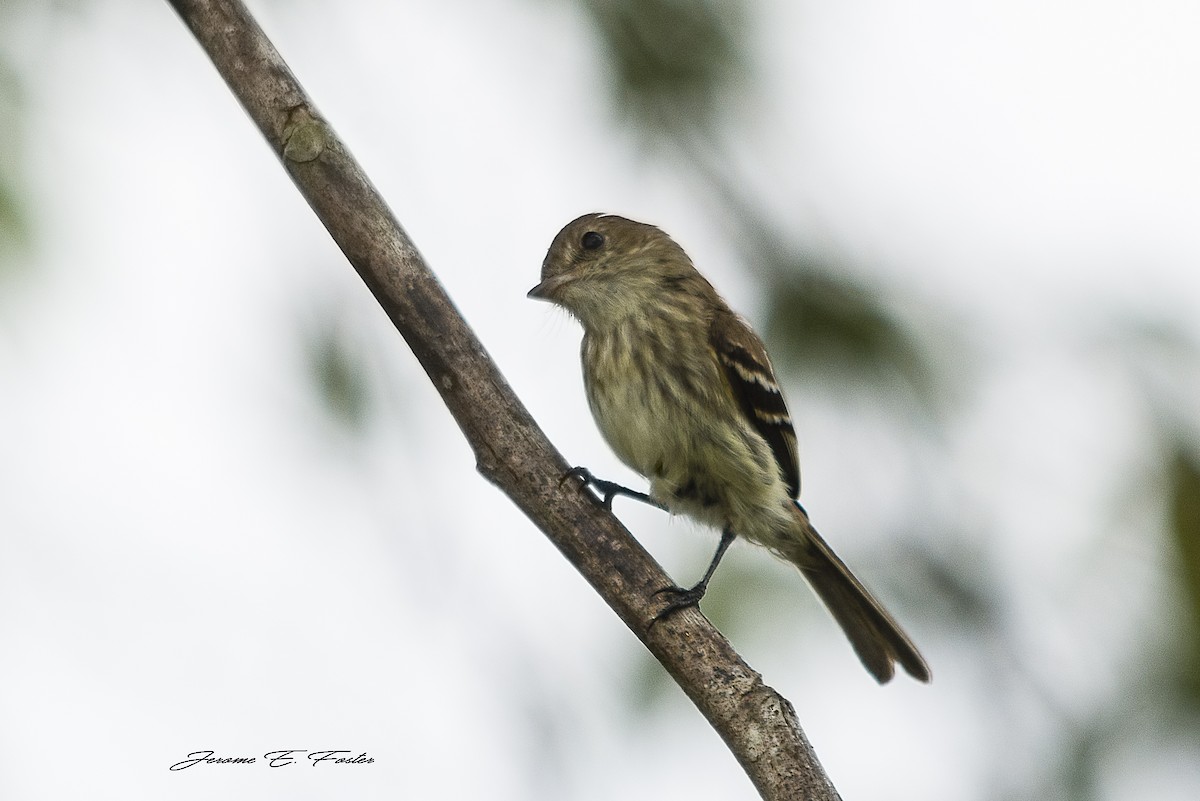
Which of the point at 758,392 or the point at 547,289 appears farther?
the point at 547,289

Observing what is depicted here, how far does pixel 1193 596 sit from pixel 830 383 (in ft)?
3.28

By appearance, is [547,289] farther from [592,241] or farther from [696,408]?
[696,408]

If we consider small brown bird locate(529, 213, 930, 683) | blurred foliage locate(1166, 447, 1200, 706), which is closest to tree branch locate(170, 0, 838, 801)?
blurred foliage locate(1166, 447, 1200, 706)

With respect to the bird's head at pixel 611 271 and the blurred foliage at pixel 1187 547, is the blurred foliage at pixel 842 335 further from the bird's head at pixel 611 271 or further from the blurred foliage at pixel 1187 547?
the bird's head at pixel 611 271

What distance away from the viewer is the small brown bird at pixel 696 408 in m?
4.98

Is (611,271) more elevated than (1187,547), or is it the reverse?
(611,271)

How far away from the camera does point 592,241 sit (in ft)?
18.5

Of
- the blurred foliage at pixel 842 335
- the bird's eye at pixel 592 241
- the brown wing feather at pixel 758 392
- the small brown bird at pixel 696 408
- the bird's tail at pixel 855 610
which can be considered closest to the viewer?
the blurred foliage at pixel 842 335

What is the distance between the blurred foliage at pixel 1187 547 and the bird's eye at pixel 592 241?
3052mm

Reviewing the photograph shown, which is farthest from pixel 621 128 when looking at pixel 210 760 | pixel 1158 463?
pixel 210 760

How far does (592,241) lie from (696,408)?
1067mm

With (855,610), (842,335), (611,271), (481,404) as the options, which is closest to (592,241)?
(611,271)

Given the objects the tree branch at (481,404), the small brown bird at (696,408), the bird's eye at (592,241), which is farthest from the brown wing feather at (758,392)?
the tree branch at (481,404)

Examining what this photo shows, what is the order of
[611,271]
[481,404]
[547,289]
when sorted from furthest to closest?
1. [611,271]
2. [547,289]
3. [481,404]
